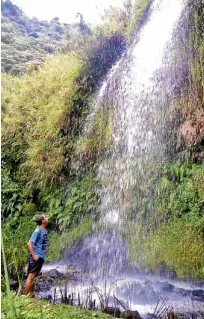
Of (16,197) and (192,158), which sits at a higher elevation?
(192,158)

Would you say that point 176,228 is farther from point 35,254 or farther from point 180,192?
point 35,254

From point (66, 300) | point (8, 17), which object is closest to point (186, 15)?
point (8, 17)

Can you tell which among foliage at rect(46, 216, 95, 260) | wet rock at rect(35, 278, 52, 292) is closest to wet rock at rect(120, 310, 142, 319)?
wet rock at rect(35, 278, 52, 292)

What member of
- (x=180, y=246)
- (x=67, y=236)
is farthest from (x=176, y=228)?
(x=67, y=236)

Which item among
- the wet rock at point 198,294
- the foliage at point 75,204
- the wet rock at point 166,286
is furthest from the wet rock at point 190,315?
the foliage at point 75,204

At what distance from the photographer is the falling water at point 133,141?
12.3 feet

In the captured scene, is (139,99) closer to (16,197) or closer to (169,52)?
(169,52)

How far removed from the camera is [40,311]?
224cm

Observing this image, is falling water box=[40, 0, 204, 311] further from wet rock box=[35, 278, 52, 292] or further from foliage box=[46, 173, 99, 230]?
wet rock box=[35, 278, 52, 292]

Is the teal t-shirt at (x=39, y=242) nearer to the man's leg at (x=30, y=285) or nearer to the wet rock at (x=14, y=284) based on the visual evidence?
the man's leg at (x=30, y=285)

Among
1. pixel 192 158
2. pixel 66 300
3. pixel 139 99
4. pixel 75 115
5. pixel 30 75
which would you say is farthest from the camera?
pixel 30 75

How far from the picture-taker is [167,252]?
367cm

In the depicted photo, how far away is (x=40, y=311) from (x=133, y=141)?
2.45 m

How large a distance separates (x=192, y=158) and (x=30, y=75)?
7.45 ft
